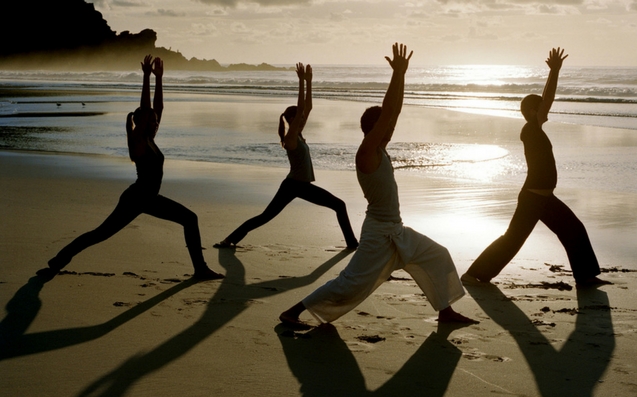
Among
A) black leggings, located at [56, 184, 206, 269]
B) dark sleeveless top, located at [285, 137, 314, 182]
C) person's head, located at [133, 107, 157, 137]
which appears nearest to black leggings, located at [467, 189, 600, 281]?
dark sleeveless top, located at [285, 137, 314, 182]

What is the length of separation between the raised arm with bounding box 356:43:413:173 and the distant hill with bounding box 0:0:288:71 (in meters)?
146

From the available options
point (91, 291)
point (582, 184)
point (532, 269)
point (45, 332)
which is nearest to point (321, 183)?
point (582, 184)

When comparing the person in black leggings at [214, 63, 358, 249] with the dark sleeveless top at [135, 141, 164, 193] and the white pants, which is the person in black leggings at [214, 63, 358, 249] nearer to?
the dark sleeveless top at [135, 141, 164, 193]

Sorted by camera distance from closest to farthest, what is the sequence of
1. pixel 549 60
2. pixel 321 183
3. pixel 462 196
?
pixel 549 60 → pixel 462 196 → pixel 321 183

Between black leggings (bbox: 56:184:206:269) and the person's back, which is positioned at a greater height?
the person's back

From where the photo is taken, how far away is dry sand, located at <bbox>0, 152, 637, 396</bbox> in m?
4.33

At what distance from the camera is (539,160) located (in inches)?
258

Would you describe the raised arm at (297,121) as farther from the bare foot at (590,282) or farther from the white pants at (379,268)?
the bare foot at (590,282)

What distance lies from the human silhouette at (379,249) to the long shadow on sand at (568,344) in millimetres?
625

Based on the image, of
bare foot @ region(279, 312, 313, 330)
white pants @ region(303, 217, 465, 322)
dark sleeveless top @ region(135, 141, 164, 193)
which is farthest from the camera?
dark sleeveless top @ region(135, 141, 164, 193)

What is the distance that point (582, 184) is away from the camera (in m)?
13.0

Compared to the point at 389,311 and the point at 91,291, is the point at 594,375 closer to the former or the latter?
the point at 389,311

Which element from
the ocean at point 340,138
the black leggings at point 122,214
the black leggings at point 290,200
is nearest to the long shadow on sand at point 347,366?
the black leggings at point 122,214

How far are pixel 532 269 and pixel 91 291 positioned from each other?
3993 mm
